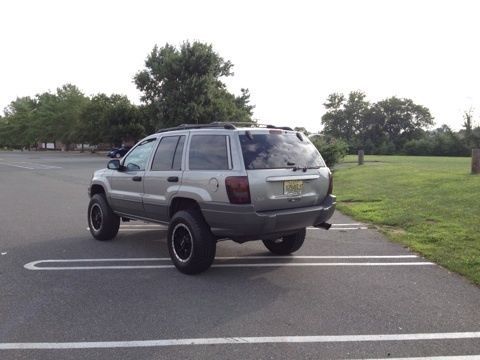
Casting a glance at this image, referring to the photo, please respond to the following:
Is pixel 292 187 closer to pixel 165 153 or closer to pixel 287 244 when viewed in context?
pixel 287 244

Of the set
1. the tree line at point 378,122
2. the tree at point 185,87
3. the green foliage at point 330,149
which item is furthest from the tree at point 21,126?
the green foliage at point 330,149

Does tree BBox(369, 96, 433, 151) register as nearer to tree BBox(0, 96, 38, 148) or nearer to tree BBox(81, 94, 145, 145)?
tree BBox(81, 94, 145, 145)

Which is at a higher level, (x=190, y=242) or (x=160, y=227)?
(x=190, y=242)

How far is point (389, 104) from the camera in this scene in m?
92.8

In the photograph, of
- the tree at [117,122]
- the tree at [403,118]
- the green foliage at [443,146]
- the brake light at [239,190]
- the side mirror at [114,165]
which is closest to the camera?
the brake light at [239,190]

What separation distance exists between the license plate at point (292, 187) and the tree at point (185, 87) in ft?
137

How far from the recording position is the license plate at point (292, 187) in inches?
223

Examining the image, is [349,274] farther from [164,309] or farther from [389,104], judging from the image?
[389,104]

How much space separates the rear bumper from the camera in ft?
17.5

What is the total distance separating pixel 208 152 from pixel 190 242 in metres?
1.15

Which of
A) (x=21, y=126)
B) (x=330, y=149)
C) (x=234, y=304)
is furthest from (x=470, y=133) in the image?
(x=21, y=126)

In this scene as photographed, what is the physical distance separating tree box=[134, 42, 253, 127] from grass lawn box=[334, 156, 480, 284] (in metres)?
32.7

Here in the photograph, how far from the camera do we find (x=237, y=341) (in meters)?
3.91

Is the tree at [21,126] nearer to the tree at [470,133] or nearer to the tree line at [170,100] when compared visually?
the tree line at [170,100]
